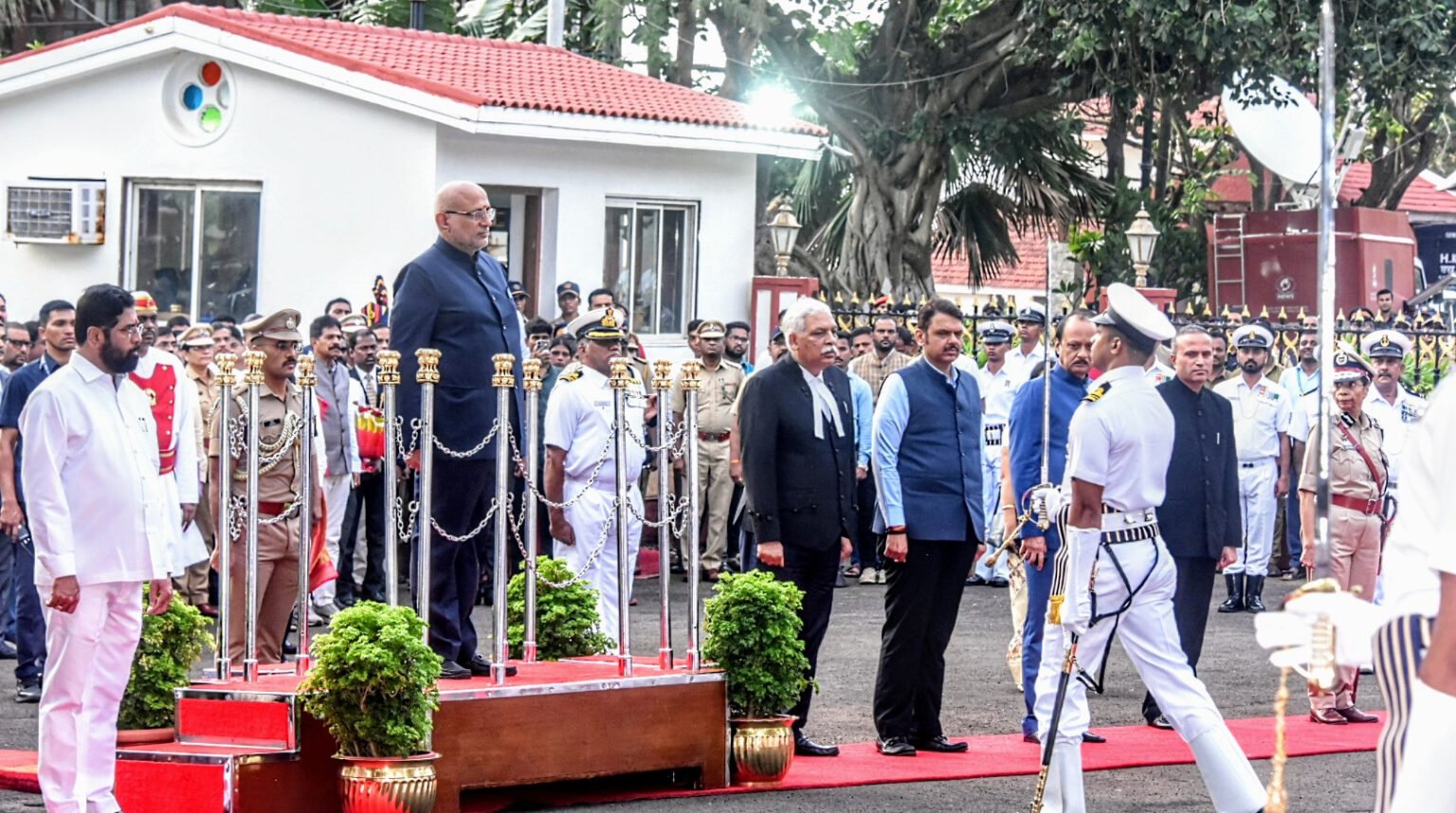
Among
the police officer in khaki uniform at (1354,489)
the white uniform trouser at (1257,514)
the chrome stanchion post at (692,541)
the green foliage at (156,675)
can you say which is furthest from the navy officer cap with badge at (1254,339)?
the green foliage at (156,675)

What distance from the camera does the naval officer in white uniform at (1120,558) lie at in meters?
7.96

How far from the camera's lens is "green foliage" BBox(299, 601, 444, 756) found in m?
7.51

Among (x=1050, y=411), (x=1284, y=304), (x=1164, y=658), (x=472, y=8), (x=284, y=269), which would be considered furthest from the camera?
(x=472, y=8)

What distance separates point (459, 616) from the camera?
8.61 meters

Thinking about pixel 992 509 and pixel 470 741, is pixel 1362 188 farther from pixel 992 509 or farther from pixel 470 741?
pixel 470 741

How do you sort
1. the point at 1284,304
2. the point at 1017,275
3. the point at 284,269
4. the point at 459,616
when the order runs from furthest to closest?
the point at 1017,275 → the point at 1284,304 → the point at 284,269 → the point at 459,616

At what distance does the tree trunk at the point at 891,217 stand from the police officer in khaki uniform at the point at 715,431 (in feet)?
33.1

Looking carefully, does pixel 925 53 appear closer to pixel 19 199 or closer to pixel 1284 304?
pixel 1284 304

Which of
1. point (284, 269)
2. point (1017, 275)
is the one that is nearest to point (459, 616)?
point (284, 269)

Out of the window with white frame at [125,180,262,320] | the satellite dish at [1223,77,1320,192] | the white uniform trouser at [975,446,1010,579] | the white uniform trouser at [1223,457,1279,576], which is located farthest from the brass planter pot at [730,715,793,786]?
the satellite dish at [1223,77,1320,192]

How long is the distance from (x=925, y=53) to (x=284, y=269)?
34.2 feet

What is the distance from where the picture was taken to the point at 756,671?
877cm

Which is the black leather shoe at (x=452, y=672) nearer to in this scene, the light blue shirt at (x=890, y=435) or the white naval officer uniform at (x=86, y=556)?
the white naval officer uniform at (x=86, y=556)

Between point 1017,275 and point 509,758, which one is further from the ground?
point 1017,275
